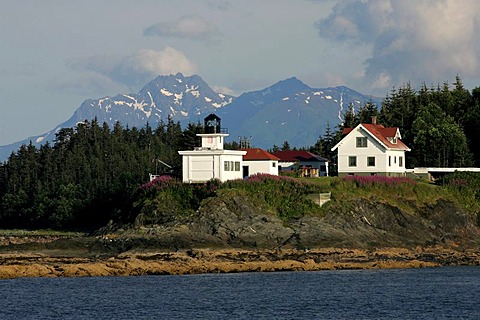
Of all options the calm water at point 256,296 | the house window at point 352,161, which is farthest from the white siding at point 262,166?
the calm water at point 256,296

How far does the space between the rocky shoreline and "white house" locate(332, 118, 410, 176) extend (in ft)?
54.8

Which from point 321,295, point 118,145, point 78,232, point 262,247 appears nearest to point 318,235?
point 262,247

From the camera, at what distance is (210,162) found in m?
82.1

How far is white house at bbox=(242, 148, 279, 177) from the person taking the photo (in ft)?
284

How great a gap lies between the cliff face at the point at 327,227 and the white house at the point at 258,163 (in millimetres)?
10192

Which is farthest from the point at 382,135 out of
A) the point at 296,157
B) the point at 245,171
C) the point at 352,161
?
the point at 245,171

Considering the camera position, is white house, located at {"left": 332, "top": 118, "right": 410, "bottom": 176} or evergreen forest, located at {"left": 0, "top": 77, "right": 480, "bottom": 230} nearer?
white house, located at {"left": 332, "top": 118, "right": 410, "bottom": 176}

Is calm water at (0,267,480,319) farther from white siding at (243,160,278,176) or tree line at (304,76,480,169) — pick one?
tree line at (304,76,480,169)

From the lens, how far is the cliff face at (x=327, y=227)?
7231 centimetres

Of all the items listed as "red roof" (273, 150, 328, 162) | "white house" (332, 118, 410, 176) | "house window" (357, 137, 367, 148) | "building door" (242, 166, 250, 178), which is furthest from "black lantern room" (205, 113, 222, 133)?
"red roof" (273, 150, 328, 162)

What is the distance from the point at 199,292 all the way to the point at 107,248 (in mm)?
16520

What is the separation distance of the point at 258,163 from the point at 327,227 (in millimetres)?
13835

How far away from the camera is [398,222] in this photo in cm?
7788

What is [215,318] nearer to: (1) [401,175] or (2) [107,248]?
(2) [107,248]
